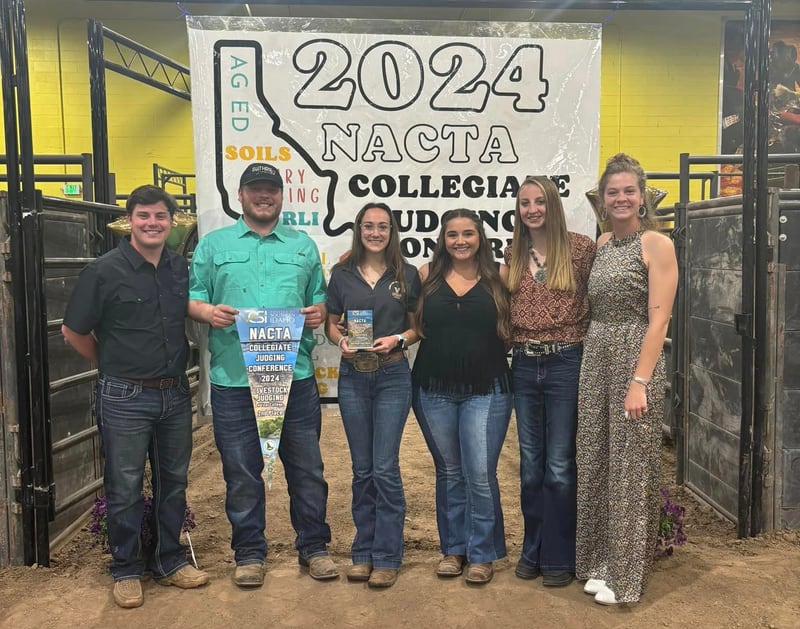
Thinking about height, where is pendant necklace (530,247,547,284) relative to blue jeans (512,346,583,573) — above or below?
above

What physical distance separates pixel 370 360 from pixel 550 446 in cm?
87

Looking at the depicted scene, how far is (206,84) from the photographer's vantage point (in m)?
3.49

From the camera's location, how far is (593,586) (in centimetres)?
297

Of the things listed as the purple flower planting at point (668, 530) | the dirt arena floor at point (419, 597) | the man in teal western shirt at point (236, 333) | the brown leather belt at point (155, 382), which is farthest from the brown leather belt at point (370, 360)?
the purple flower planting at point (668, 530)

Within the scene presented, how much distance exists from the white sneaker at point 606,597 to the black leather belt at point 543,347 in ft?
3.36

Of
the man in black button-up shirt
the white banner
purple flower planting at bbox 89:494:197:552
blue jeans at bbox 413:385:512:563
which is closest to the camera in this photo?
the man in black button-up shirt

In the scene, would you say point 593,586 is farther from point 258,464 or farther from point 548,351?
point 258,464

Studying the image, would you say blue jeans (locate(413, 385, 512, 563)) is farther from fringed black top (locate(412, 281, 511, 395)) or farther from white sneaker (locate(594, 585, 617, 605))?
white sneaker (locate(594, 585, 617, 605))

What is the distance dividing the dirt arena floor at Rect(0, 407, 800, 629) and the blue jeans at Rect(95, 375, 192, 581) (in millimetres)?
177

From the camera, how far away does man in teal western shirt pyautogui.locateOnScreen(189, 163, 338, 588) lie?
3016 millimetres

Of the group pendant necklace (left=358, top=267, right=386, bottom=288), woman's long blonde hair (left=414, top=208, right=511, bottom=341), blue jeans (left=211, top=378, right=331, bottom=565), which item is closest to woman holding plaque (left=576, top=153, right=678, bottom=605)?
woman's long blonde hair (left=414, top=208, right=511, bottom=341)

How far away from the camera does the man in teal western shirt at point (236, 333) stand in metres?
3.02

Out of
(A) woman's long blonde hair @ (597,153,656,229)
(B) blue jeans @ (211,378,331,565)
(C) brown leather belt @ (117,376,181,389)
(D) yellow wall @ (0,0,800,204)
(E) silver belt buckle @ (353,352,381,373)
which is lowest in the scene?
(B) blue jeans @ (211,378,331,565)

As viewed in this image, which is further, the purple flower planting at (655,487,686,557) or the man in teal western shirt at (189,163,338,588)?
the purple flower planting at (655,487,686,557)
